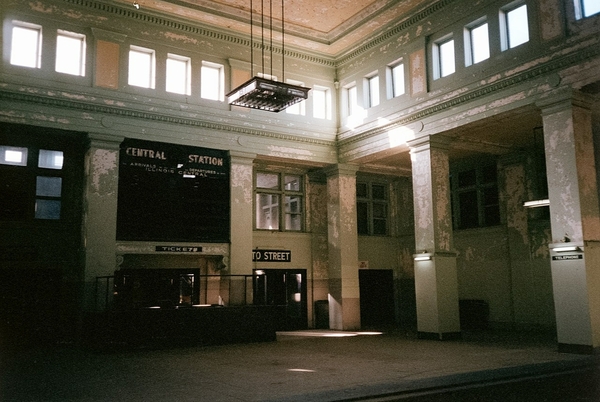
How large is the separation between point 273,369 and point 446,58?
33.2 feet

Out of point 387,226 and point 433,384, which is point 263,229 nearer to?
point 387,226

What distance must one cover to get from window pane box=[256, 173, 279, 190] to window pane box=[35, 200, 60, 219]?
6903mm

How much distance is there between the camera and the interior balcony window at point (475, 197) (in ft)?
62.8

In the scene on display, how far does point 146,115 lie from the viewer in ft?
51.5

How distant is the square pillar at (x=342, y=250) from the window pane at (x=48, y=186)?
8892 millimetres

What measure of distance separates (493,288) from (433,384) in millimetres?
11269

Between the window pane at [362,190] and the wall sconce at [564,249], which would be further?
the window pane at [362,190]

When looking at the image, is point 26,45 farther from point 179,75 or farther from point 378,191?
point 378,191

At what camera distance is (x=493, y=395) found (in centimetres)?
759

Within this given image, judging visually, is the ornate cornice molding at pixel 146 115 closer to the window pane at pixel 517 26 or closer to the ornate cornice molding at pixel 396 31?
the ornate cornice molding at pixel 396 31

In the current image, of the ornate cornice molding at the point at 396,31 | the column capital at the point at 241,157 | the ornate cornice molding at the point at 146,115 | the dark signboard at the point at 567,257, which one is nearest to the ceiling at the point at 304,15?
the ornate cornice molding at the point at 396,31

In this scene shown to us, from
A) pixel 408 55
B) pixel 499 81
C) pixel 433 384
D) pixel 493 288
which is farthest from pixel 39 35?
pixel 493 288

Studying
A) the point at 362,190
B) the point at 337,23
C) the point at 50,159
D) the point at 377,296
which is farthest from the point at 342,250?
the point at 50,159

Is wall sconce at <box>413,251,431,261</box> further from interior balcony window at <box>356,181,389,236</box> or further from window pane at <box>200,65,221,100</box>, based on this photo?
window pane at <box>200,65,221,100</box>
